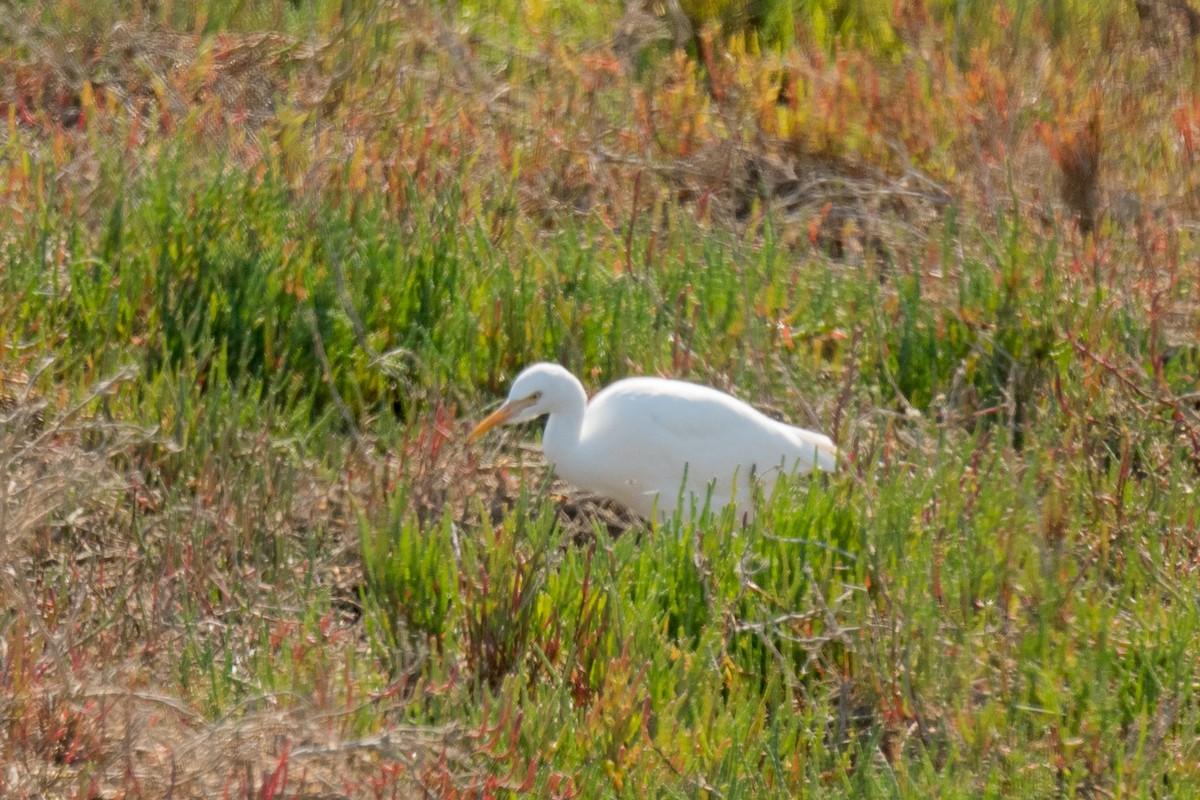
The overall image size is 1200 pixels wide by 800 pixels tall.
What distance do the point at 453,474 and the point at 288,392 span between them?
0.66 m

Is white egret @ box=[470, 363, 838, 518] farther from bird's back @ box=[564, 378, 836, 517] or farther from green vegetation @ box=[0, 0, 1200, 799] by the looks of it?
green vegetation @ box=[0, 0, 1200, 799]

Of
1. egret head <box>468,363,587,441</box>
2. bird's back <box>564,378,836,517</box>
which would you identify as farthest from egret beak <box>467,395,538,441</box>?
bird's back <box>564,378,836,517</box>

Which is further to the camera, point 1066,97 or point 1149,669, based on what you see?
point 1066,97

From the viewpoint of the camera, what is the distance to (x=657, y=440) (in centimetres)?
397

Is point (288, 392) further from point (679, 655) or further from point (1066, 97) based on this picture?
point (1066, 97)

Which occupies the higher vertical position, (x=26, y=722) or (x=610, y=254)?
(x=610, y=254)

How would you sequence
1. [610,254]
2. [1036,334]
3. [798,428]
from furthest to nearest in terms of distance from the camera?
[610,254] < [1036,334] < [798,428]

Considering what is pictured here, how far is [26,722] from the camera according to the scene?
8.59 feet

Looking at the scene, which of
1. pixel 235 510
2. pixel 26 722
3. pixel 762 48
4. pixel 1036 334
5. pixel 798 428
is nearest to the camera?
pixel 26 722

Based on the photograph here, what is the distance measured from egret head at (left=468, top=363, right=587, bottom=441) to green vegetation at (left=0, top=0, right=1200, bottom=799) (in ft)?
0.40

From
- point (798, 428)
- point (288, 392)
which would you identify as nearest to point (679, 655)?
point (798, 428)

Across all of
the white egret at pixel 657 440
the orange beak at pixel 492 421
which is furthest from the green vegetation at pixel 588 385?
the white egret at pixel 657 440

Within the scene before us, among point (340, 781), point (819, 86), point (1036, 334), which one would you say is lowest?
point (340, 781)

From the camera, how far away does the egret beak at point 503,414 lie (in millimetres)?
4020
